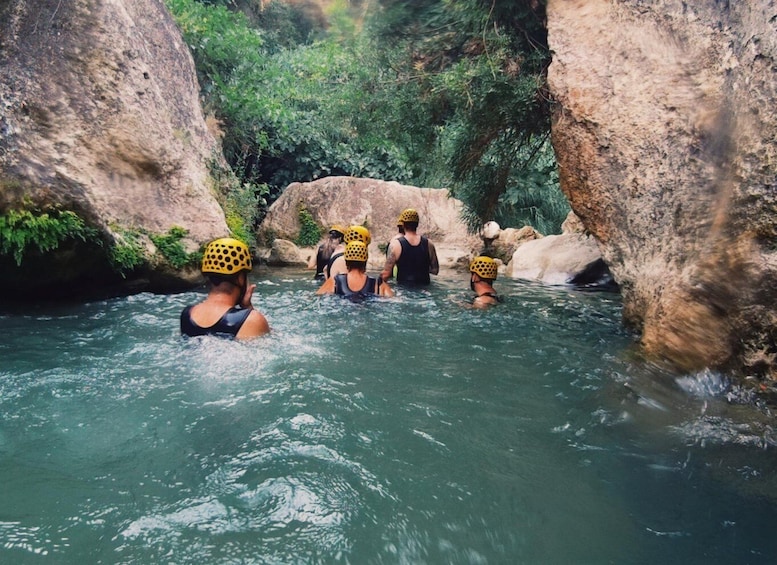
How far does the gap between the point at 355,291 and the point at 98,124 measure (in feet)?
12.9

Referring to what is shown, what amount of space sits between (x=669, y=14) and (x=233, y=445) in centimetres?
441

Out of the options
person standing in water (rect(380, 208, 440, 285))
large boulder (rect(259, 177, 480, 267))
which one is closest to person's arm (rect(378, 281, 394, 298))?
person standing in water (rect(380, 208, 440, 285))

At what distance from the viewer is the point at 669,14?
Answer: 4684 millimetres

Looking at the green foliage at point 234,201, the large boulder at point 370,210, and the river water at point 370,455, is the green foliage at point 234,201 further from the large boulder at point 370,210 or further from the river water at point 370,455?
the river water at point 370,455

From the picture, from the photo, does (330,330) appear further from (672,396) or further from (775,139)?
(775,139)

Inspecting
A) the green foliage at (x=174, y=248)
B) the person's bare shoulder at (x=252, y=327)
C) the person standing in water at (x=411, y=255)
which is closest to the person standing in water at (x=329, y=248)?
the person standing in water at (x=411, y=255)

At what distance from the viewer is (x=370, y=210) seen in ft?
46.3

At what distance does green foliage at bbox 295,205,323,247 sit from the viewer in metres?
13.8

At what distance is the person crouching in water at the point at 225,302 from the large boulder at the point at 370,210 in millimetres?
8966

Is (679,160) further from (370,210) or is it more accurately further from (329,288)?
(370,210)

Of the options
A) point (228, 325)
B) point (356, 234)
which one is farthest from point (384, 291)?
point (228, 325)

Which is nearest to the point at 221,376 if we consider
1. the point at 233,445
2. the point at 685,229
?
the point at 233,445

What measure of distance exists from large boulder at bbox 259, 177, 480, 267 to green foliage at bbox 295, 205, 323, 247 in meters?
0.09

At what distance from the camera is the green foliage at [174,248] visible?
7.87 meters
